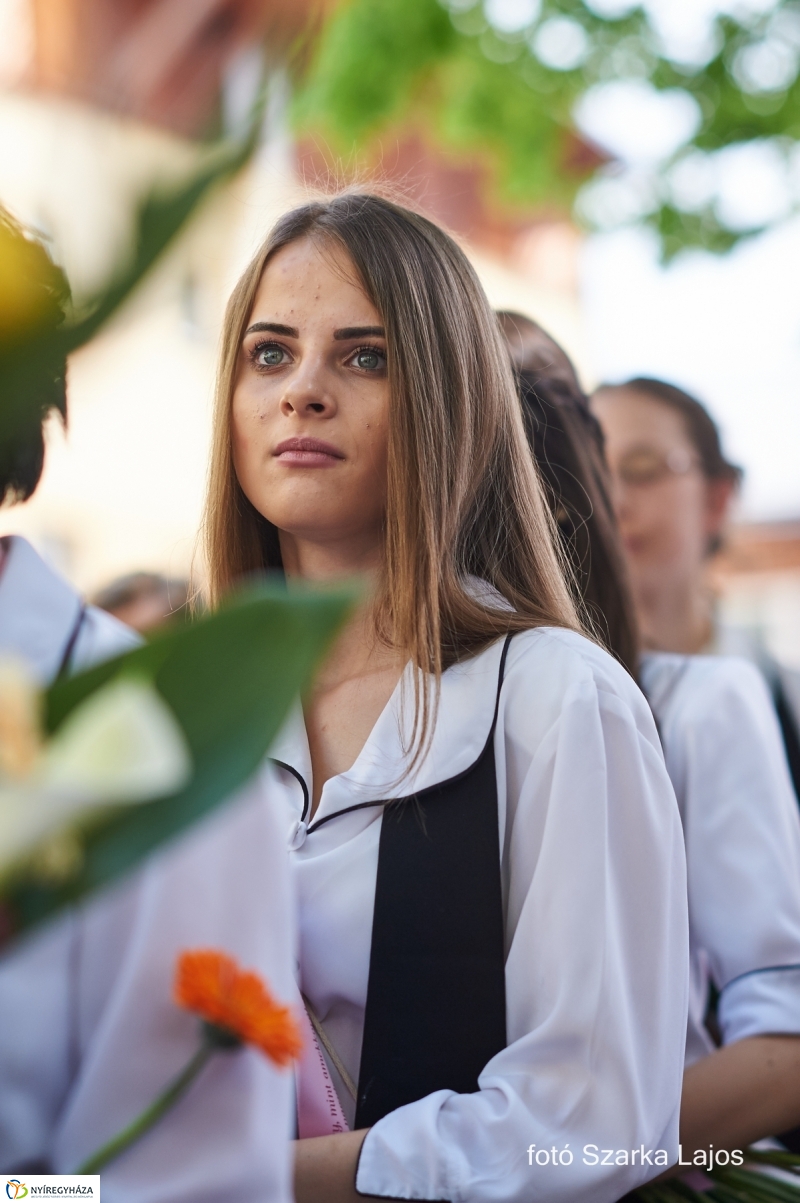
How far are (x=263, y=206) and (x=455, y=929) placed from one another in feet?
3.16

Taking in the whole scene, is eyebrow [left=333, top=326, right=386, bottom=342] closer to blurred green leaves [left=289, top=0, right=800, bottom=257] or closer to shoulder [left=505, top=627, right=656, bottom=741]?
shoulder [left=505, top=627, right=656, bottom=741]

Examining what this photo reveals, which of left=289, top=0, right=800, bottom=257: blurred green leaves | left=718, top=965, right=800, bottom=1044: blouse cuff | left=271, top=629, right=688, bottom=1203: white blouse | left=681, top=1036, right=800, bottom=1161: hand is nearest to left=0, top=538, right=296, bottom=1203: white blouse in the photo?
left=271, top=629, right=688, bottom=1203: white blouse

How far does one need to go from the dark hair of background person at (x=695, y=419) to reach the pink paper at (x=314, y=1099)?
1442mm

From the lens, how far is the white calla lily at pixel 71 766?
0.31m

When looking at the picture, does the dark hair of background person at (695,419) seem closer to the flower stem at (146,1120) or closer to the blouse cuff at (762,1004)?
the blouse cuff at (762,1004)

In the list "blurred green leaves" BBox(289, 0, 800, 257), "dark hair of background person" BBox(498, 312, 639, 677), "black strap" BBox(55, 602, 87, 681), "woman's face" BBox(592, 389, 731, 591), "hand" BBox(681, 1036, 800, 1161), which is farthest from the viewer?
"blurred green leaves" BBox(289, 0, 800, 257)

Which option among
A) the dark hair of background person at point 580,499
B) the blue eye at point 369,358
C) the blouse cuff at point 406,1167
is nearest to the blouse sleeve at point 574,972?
the blouse cuff at point 406,1167

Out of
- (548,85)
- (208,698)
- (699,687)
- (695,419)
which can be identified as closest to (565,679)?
(699,687)

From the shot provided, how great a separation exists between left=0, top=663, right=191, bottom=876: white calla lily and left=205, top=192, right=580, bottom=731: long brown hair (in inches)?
36.6

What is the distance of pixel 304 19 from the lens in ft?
1.26

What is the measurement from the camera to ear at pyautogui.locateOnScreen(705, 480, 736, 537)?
91.8 inches

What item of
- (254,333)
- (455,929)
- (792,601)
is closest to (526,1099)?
(455,929)

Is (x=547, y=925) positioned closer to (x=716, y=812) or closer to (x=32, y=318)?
(x=716, y=812)

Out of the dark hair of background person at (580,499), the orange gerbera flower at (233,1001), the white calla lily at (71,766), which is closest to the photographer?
the white calla lily at (71,766)
